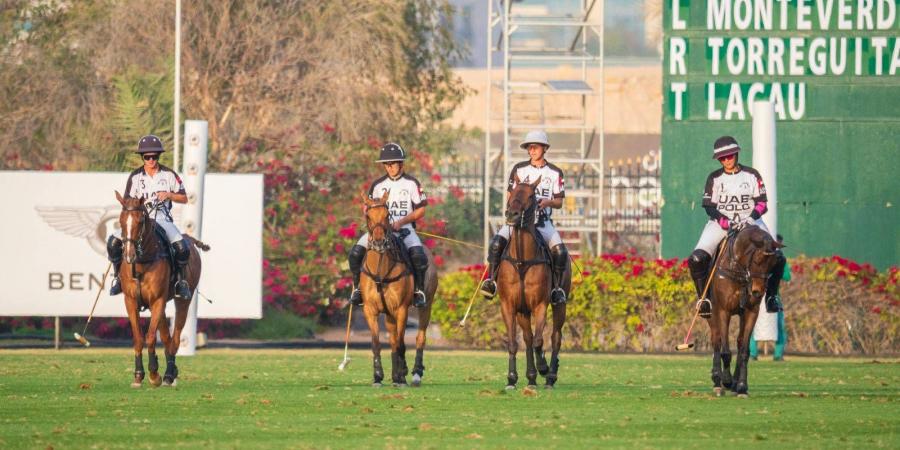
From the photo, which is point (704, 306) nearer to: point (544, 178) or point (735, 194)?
point (735, 194)

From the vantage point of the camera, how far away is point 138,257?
59.3 feet

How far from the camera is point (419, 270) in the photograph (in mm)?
18703

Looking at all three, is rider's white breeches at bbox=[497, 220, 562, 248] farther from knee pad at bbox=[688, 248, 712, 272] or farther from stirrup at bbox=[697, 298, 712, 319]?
stirrup at bbox=[697, 298, 712, 319]

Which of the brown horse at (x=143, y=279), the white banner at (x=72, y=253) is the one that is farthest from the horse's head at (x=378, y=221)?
the white banner at (x=72, y=253)

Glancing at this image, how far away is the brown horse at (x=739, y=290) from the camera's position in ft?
55.9

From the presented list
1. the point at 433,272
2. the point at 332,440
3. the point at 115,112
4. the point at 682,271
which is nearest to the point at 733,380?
the point at 433,272

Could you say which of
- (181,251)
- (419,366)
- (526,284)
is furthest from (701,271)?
(181,251)

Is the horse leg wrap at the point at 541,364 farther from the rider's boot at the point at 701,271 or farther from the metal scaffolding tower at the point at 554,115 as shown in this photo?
the metal scaffolding tower at the point at 554,115

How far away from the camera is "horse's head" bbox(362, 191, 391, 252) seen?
18.0 metres

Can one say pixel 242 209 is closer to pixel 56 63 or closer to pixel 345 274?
pixel 345 274

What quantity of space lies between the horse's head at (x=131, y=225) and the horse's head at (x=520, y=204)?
12.6 ft

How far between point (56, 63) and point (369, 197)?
18.8 metres

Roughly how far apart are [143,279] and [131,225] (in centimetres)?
84

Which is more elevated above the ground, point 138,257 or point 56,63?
point 56,63
